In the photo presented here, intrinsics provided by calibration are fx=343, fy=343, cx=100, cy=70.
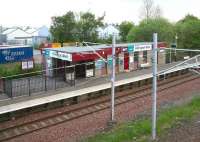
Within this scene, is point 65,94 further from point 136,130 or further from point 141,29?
point 141,29

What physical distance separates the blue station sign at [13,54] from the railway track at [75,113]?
256 inches

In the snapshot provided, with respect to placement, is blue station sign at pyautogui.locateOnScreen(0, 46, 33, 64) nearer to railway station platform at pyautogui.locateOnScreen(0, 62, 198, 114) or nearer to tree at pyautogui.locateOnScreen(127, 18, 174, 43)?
railway station platform at pyautogui.locateOnScreen(0, 62, 198, 114)

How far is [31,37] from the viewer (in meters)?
83.9

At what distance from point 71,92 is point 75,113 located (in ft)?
8.71

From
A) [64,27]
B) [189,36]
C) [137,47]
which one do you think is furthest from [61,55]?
[64,27]

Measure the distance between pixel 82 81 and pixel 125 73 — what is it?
5.07 meters

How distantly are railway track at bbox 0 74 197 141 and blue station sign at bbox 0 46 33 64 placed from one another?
6.49 m

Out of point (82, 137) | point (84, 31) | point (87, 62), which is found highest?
point (84, 31)

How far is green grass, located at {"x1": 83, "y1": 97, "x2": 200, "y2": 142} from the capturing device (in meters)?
13.9

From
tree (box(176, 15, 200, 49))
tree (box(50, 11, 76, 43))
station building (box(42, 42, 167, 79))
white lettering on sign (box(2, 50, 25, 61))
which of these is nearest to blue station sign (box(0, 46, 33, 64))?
white lettering on sign (box(2, 50, 25, 61))

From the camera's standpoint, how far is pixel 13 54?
930 inches

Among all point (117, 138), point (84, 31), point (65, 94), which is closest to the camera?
point (117, 138)

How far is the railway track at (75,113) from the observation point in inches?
650

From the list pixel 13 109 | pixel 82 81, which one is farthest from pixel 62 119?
pixel 82 81
